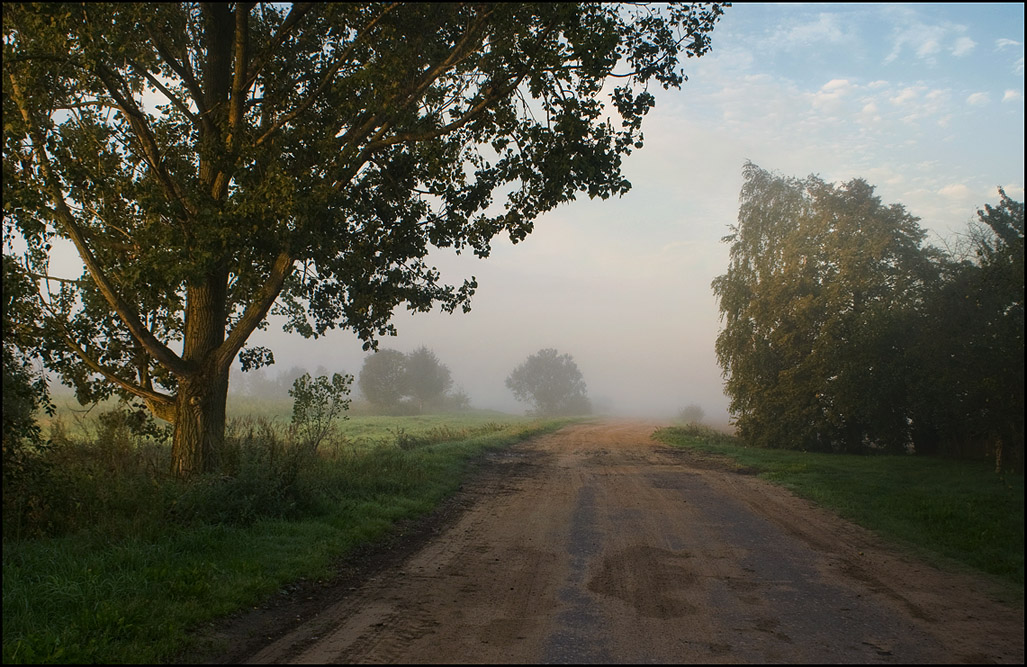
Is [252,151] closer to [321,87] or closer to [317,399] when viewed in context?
[321,87]

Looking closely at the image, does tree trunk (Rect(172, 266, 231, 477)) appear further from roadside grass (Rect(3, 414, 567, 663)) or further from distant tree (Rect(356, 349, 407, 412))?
distant tree (Rect(356, 349, 407, 412))

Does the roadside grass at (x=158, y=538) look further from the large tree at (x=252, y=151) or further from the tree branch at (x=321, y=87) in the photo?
the tree branch at (x=321, y=87)

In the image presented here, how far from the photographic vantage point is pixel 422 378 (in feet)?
241

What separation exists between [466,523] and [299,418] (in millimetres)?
4546

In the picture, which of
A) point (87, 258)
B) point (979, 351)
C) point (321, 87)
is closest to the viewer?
point (87, 258)

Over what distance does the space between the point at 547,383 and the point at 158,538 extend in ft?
302

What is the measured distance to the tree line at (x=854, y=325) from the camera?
16.8 metres

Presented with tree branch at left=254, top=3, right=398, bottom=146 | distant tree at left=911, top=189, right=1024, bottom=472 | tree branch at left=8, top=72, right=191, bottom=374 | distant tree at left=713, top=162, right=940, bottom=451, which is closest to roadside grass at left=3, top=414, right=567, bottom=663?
tree branch at left=8, top=72, right=191, bottom=374

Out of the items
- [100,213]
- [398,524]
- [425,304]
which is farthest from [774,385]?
[100,213]

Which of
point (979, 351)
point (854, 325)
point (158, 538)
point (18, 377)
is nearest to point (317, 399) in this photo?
point (18, 377)

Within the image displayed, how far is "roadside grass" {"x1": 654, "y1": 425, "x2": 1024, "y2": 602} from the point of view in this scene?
791cm

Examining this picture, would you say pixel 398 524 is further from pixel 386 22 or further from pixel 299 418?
pixel 386 22

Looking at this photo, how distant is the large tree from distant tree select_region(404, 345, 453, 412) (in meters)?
60.4

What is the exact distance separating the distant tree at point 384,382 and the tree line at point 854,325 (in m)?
49.4
